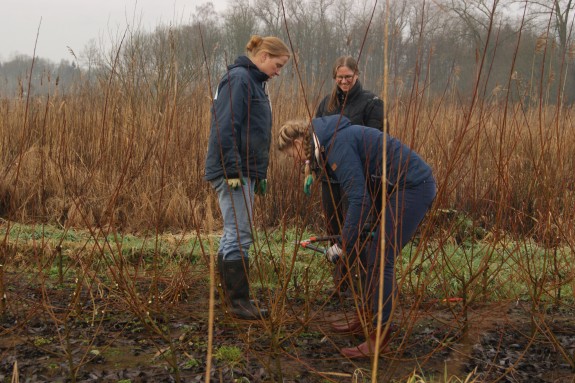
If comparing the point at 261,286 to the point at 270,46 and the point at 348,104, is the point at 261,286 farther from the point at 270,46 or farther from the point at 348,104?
the point at 270,46

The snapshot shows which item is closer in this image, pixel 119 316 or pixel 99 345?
pixel 99 345

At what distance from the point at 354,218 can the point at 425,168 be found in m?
0.42

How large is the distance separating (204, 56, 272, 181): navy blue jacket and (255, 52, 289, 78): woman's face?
0.03 m

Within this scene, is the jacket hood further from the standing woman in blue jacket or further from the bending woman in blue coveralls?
the bending woman in blue coveralls

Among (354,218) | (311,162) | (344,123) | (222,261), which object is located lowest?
(222,261)

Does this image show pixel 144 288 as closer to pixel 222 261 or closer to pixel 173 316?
pixel 173 316

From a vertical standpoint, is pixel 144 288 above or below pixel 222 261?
below

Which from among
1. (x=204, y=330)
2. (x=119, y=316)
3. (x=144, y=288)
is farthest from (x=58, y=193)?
(x=204, y=330)

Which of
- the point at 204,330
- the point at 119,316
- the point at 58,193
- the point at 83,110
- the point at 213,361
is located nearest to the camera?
the point at 213,361

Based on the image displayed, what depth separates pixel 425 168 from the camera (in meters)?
2.67

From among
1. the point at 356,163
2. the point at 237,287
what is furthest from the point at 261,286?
the point at 356,163

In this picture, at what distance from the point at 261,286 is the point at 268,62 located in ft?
4.79

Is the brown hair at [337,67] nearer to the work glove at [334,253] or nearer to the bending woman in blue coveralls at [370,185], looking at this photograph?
the bending woman in blue coveralls at [370,185]

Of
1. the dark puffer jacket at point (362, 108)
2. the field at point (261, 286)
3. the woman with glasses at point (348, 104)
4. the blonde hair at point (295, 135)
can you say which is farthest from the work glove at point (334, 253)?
the dark puffer jacket at point (362, 108)
